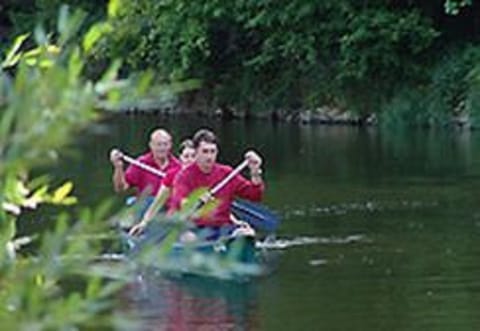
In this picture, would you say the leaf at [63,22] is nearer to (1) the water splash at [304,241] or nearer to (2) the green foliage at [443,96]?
(1) the water splash at [304,241]

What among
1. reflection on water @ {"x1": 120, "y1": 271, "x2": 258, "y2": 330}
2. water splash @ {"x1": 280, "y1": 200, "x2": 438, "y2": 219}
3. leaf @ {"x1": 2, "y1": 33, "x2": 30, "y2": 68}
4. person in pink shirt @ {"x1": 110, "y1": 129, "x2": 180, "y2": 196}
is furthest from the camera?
water splash @ {"x1": 280, "y1": 200, "x2": 438, "y2": 219}

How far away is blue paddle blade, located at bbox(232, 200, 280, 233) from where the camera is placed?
17906 mm

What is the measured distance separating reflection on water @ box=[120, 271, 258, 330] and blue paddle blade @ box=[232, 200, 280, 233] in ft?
7.58

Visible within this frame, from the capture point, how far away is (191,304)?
45.5 ft

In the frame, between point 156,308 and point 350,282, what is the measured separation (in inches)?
76.6

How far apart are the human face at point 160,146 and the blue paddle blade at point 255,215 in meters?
0.89

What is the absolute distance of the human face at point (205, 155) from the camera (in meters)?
15.3

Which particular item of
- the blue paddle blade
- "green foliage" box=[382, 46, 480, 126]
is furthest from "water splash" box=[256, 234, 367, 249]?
"green foliage" box=[382, 46, 480, 126]

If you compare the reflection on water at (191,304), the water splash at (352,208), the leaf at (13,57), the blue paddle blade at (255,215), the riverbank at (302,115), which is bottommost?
the reflection on water at (191,304)

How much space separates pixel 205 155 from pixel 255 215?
2658 mm

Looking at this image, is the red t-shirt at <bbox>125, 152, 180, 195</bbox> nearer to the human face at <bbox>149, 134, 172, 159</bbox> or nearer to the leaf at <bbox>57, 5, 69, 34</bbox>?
the human face at <bbox>149, 134, 172, 159</bbox>

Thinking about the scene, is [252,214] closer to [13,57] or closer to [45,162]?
[13,57]

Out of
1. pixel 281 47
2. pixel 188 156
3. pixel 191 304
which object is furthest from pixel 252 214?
pixel 281 47

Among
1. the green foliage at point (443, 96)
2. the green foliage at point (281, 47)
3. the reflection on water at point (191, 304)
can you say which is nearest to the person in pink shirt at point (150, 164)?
the reflection on water at point (191, 304)
